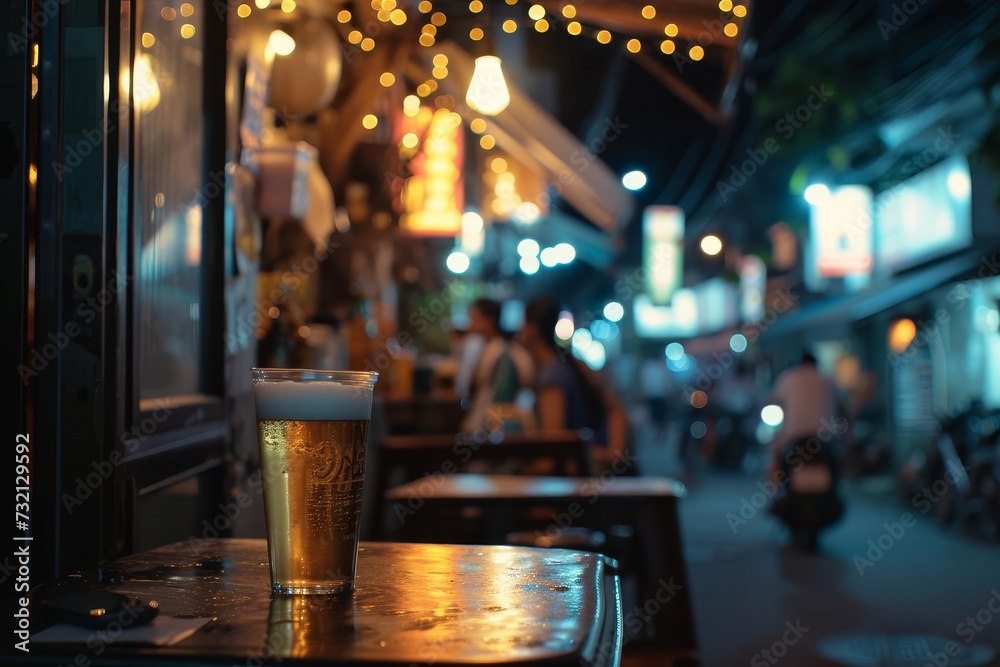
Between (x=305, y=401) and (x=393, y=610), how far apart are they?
12.2 inches

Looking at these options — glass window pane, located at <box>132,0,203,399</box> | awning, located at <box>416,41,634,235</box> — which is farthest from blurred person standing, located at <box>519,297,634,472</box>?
glass window pane, located at <box>132,0,203,399</box>

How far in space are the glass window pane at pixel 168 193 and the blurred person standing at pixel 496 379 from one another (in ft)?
14.1

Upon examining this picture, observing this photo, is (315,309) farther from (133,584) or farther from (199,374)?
(133,584)

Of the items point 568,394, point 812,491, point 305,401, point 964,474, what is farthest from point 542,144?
point 305,401

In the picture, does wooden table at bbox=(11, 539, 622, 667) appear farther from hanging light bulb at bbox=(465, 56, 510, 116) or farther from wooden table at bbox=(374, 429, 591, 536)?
hanging light bulb at bbox=(465, 56, 510, 116)

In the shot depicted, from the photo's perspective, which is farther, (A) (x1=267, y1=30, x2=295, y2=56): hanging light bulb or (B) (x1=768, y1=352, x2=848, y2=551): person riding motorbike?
(B) (x1=768, y1=352, x2=848, y2=551): person riding motorbike

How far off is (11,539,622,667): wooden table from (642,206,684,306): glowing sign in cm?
1625

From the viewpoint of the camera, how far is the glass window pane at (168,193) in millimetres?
2432

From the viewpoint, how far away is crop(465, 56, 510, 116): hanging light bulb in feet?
20.9

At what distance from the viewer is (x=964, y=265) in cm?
1244

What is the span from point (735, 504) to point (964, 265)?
160 inches

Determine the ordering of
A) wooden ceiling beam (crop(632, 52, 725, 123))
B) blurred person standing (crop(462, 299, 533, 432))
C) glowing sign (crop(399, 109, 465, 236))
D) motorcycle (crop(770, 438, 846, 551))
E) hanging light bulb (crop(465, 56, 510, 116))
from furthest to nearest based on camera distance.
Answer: motorcycle (crop(770, 438, 846, 551)) < glowing sign (crop(399, 109, 465, 236)) < blurred person standing (crop(462, 299, 533, 432)) < wooden ceiling beam (crop(632, 52, 725, 123)) < hanging light bulb (crop(465, 56, 510, 116))

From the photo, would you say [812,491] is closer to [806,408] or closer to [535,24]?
[806,408]

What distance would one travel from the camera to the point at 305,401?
56.4 inches
